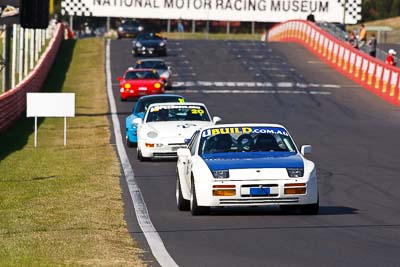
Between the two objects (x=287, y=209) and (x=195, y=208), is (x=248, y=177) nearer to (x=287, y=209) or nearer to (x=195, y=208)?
(x=195, y=208)

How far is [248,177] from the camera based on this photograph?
15547mm

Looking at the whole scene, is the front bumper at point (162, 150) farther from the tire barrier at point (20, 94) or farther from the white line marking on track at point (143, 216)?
the tire barrier at point (20, 94)

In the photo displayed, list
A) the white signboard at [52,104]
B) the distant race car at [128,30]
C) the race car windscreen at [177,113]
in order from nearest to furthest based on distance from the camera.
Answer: the race car windscreen at [177,113] < the white signboard at [52,104] < the distant race car at [128,30]

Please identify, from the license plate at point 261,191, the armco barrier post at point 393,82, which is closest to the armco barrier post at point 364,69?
the armco barrier post at point 393,82

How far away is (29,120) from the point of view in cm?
3944

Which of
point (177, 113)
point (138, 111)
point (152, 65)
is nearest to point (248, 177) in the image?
point (177, 113)

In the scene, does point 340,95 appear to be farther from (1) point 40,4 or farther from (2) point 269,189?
(2) point 269,189

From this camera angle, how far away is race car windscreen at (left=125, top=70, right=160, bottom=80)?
4653cm

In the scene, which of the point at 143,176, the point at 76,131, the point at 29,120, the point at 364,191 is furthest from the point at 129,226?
the point at 29,120

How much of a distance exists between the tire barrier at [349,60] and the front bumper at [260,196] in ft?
92.1

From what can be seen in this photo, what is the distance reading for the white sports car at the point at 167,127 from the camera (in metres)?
25.0

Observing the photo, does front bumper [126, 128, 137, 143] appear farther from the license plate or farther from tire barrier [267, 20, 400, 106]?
tire barrier [267, 20, 400, 106]

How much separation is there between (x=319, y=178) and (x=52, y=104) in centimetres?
1030

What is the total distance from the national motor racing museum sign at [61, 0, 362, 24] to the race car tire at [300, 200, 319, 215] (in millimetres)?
76348
